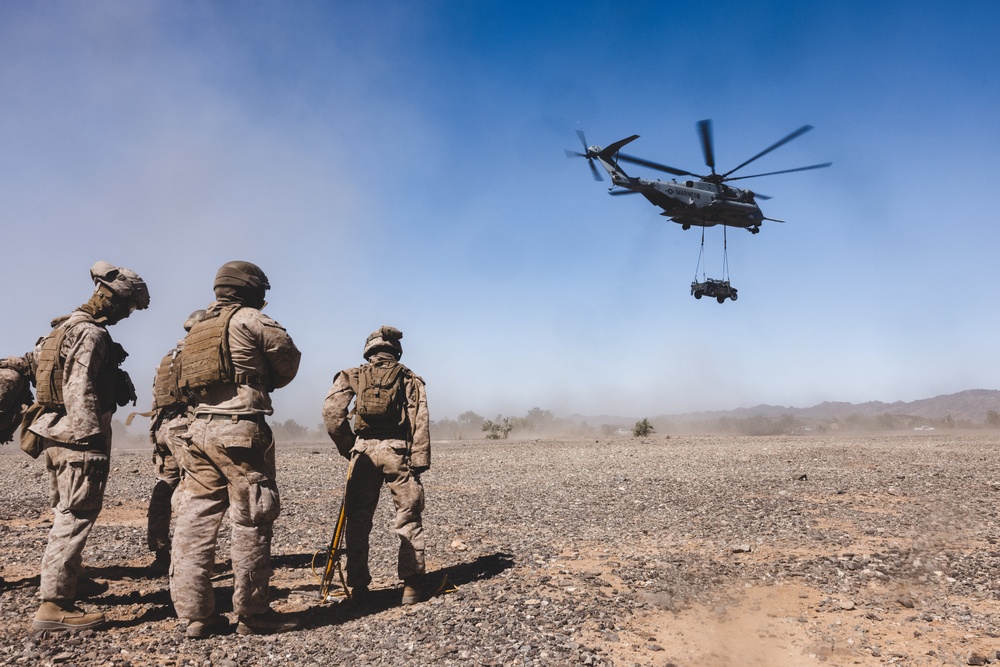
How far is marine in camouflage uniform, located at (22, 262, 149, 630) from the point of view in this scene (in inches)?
204

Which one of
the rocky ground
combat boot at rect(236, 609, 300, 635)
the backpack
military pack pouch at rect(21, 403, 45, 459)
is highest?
the backpack

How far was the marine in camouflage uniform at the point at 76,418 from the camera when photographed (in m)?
5.18

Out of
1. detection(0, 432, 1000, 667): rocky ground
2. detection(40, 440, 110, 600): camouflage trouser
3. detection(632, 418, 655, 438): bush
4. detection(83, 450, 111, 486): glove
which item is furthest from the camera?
detection(632, 418, 655, 438): bush

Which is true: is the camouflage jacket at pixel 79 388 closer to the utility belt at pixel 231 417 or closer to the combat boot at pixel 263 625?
the utility belt at pixel 231 417

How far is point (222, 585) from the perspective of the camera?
671cm

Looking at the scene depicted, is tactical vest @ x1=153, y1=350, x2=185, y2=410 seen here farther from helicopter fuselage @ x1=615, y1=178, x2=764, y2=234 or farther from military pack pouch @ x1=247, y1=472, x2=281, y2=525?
helicopter fuselage @ x1=615, y1=178, x2=764, y2=234

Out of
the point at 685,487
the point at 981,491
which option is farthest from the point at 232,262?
the point at 981,491

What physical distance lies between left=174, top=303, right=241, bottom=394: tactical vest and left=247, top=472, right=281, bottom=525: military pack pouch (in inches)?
32.0

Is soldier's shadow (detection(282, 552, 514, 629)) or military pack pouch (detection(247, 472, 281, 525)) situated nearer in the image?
military pack pouch (detection(247, 472, 281, 525))

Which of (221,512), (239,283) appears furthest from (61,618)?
(239,283)

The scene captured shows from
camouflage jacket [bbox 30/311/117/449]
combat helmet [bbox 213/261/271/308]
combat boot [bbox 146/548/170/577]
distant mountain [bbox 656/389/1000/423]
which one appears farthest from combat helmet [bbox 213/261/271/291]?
distant mountain [bbox 656/389/1000/423]

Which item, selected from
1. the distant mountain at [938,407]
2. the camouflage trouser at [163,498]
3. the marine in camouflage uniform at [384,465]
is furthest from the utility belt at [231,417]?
the distant mountain at [938,407]

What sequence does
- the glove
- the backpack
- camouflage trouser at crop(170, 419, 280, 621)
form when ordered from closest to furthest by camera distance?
camouflage trouser at crop(170, 419, 280, 621), the glove, the backpack

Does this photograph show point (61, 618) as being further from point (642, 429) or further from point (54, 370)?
point (642, 429)
